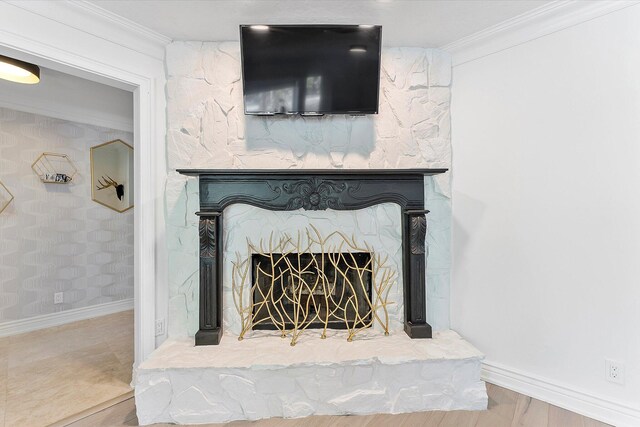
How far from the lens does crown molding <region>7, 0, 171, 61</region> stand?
6.07 feet

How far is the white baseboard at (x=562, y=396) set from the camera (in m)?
1.75

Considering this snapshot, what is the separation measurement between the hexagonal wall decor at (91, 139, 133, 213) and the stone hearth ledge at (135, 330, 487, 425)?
2630 mm

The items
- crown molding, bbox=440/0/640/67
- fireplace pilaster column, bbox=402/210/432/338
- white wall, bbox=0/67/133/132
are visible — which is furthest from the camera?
white wall, bbox=0/67/133/132

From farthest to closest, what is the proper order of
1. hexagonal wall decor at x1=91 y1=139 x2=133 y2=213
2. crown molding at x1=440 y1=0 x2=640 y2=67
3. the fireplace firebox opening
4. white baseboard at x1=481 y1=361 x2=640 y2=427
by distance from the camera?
hexagonal wall decor at x1=91 y1=139 x2=133 y2=213 → the fireplace firebox opening → crown molding at x1=440 y1=0 x2=640 y2=67 → white baseboard at x1=481 y1=361 x2=640 y2=427

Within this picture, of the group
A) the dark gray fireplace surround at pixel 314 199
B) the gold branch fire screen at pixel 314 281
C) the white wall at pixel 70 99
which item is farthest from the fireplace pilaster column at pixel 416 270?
the white wall at pixel 70 99

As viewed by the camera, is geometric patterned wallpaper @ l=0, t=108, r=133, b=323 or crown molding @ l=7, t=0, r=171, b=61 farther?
geometric patterned wallpaper @ l=0, t=108, r=133, b=323

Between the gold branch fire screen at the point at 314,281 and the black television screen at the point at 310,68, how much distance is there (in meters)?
0.91

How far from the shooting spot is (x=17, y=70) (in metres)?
2.24

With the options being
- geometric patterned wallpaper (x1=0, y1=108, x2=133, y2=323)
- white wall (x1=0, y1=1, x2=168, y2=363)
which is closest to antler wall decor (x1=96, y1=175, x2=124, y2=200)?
geometric patterned wallpaper (x1=0, y1=108, x2=133, y2=323)

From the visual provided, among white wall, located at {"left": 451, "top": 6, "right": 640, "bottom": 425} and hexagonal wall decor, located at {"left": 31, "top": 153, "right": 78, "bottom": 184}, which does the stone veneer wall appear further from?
hexagonal wall decor, located at {"left": 31, "top": 153, "right": 78, "bottom": 184}

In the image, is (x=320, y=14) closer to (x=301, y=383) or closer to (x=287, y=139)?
(x=287, y=139)

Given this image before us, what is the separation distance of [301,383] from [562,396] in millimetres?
1591

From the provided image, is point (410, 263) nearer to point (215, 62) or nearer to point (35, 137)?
point (215, 62)

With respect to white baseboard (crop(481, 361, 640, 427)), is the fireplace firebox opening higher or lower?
higher
